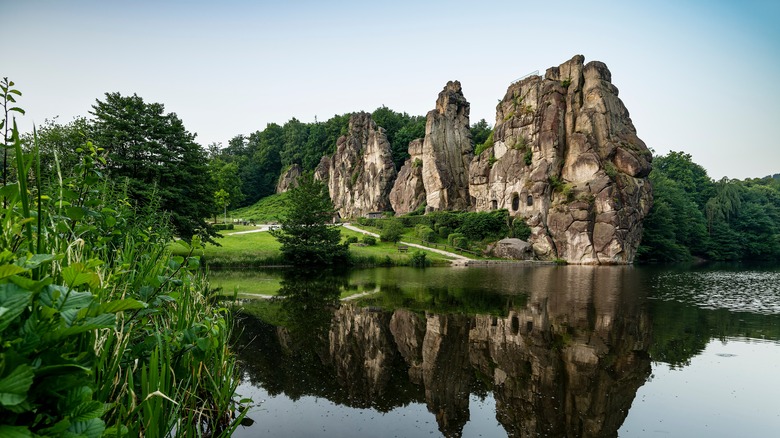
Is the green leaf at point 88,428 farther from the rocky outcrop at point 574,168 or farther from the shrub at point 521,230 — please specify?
the shrub at point 521,230

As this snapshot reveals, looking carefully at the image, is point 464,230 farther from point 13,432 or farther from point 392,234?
point 13,432

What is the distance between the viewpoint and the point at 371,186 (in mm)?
73125

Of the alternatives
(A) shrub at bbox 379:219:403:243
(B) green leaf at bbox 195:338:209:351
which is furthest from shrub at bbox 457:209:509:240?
(B) green leaf at bbox 195:338:209:351

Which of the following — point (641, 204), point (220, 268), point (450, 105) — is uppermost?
point (450, 105)

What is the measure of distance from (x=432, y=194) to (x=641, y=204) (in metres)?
27.0

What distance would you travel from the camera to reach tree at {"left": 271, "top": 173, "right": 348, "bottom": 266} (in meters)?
32.1

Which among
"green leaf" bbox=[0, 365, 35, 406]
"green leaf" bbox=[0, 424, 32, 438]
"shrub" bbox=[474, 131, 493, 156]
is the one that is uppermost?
"shrub" bbox=[474, 131, 493, 156]

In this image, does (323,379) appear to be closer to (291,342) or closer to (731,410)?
(291,342)

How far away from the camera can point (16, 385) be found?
52.7 inches

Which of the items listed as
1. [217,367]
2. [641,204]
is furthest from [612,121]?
[217,367]

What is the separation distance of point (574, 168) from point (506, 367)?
4361 centimetres

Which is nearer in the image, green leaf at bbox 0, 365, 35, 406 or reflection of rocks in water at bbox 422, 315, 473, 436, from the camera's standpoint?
green leaf at bbox 0, 365, 35, 406

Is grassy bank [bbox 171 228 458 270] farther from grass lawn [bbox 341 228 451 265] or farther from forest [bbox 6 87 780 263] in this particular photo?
forest [bbox 6 87 780 263]

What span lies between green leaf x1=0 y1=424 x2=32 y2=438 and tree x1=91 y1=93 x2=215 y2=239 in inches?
922
